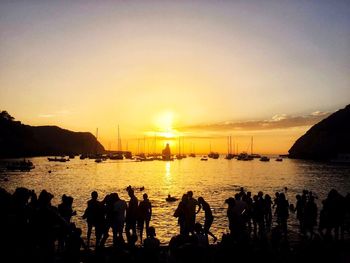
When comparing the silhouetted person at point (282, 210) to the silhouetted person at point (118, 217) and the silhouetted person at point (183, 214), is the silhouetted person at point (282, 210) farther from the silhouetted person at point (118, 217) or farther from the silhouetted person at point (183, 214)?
the silhouetted person at point (118, 217)

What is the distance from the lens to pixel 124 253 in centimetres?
784

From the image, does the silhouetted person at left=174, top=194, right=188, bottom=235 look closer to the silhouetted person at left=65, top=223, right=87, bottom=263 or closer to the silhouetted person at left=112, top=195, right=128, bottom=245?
the silhouetted person at left=112, top=195, right=128, bottom=245

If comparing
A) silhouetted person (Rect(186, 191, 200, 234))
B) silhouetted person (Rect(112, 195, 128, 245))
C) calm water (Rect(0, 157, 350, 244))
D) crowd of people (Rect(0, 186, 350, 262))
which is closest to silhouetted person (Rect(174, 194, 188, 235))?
crowd of people (Rect(0, 186, 350, 262))

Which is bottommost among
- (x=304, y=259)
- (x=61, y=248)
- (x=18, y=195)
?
(x=61, y=248)

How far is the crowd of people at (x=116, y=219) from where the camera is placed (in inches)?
337

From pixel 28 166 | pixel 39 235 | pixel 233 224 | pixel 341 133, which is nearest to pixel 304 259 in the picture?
pixel 233 224

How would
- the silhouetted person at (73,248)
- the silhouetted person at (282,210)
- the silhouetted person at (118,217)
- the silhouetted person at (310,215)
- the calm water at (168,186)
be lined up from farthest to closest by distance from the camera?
the calm water at (168,186)
the silhouetted person at (282,210)
the silhouetted person at (310,215)
the silhouetted person at (118,217)
the silhouetted person at (73,248)

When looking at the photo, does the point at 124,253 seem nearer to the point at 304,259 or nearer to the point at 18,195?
the point at 18,195

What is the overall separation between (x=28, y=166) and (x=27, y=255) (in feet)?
336

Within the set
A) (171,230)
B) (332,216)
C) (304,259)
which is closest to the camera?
(304,259)

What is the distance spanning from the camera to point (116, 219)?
44.9ft

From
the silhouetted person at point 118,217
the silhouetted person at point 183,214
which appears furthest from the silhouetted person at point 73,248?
the silhouetted person at point 183,214

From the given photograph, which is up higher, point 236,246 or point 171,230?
point 236,246

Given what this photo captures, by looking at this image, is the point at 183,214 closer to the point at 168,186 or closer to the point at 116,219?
the point at 116,219
